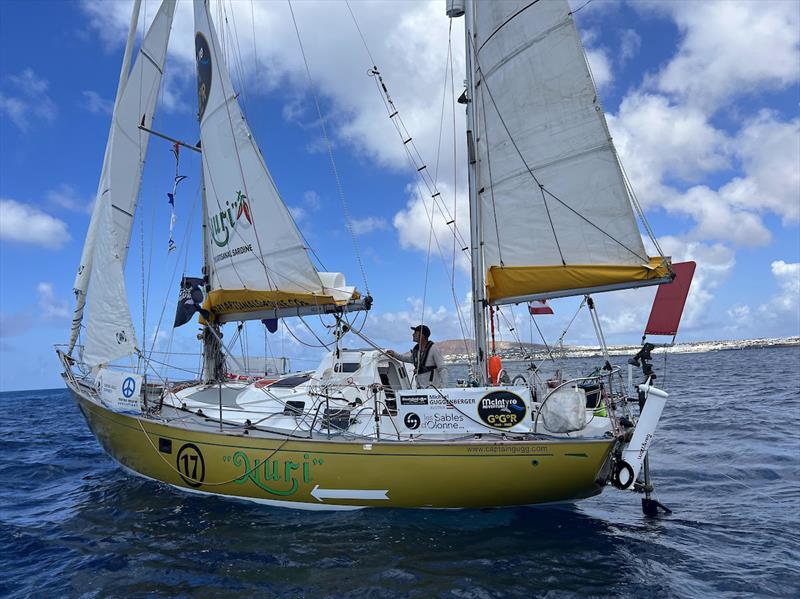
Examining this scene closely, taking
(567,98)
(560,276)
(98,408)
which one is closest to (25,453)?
(98,408)

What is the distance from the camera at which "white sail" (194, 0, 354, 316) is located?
34.4ft

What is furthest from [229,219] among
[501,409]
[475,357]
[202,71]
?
[501,409]

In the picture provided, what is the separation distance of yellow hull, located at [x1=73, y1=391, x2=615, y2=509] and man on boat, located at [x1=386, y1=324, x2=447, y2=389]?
89.8 inches

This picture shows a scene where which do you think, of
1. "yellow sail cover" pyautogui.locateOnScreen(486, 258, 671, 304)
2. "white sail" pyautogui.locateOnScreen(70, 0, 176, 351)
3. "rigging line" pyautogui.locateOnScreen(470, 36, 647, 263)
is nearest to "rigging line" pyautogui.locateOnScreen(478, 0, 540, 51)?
"rigging line" pyautogui.locateOnScreen(470, 36, 647, 263)

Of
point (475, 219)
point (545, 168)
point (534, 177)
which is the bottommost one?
point (475, 219)

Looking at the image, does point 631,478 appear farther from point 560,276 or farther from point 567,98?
point 567,98

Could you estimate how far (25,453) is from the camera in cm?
1510

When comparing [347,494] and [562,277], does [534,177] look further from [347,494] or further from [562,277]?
[347,494]

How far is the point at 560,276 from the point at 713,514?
4560 millimetres

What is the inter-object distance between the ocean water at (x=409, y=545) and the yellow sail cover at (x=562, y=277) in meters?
3.60

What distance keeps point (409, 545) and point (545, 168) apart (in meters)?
6.10

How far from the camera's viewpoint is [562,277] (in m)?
8.07

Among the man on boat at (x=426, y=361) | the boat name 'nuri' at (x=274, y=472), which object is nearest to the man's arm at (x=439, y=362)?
the man on boat at (x=426, y=361)

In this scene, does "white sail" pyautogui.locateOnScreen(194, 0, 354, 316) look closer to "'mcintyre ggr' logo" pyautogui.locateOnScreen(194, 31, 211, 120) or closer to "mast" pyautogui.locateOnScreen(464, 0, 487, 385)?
"'mcintyre ggr' logo" pyautogui.locateOnScreen(194, 31, 211, 120)
